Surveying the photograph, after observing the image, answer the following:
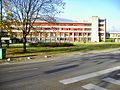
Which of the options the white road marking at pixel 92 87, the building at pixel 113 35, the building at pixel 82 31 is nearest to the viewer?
the white road marking at pixel 92 87

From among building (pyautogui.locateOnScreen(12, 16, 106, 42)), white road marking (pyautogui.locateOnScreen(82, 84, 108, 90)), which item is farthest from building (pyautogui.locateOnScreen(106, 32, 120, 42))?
white road marking (pyautogui.locateOnScreen(82, 84, 108, 90))

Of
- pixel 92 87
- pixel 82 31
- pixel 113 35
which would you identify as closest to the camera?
pixel 92 87

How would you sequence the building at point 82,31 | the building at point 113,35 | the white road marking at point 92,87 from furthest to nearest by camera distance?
1. the building at point 113,35
2. the building at point 82,31
3. the white road marking at point 92,87

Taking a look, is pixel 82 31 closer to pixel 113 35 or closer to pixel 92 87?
pixel 113 35

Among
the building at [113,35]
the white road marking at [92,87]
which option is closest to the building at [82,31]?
the building at [113,35]

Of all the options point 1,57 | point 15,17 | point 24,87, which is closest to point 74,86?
point 24,87

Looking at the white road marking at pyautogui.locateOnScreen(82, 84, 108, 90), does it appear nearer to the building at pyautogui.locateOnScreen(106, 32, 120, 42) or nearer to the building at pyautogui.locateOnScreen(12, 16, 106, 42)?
the building at pyautogui.locateOnScreen(12, 16, 106, 42)

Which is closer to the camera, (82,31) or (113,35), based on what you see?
(82,31)

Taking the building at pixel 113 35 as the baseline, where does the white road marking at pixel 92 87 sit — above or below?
below

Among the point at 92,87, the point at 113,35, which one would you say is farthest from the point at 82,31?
the point at 92,87

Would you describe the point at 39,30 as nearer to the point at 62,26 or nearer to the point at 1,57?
the point at 1,57

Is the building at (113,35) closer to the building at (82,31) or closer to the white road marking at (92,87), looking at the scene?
the building at (82,31)

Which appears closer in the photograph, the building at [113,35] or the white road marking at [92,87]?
the white road marking at [92,87]

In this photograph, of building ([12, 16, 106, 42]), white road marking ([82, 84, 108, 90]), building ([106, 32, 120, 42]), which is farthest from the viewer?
building ([106, 32, 120, 42])
